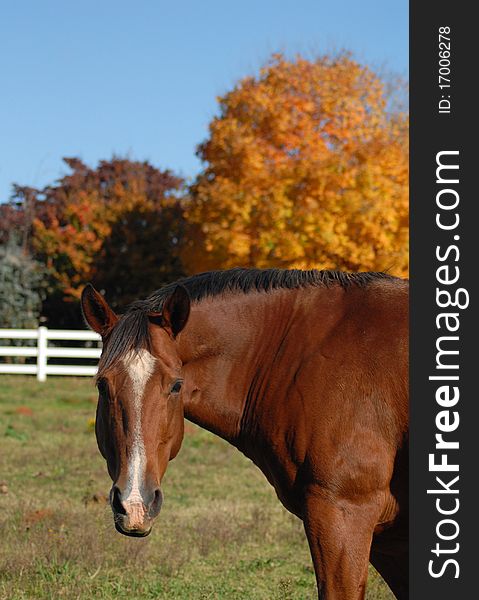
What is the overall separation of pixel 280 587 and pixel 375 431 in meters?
2.11

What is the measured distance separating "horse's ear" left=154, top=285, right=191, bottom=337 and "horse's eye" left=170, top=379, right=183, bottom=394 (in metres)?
0.25

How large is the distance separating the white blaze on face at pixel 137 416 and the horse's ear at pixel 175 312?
23 cm

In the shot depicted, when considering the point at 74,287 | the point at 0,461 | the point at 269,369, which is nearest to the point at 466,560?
the point at 269,369

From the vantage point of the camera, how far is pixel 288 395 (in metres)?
4.26

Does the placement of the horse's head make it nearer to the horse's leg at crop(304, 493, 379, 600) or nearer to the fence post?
the horse's leg at crop(304, 493, 379, 600)

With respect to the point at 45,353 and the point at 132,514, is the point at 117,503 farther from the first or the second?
the point at 45,353

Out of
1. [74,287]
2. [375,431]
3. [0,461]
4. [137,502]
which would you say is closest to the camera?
[137,502]

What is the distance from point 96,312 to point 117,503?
0.98 m

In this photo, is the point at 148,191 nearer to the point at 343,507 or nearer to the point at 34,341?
the point at 34,341

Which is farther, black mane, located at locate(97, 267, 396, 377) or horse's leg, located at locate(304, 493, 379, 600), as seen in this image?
black mane, located at locate(97, 267, 396, 377)

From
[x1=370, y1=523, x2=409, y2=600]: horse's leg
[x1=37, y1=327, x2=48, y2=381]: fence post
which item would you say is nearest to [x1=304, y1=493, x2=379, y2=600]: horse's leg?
[x1=370, y1=523, x2=409, y2=600]: horse's leg

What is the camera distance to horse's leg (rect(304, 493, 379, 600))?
3.96 metres

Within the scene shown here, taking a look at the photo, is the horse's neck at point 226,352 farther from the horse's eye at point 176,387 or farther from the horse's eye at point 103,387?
the horse's eye at point 103,387

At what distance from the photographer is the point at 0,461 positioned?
10.7 meters
